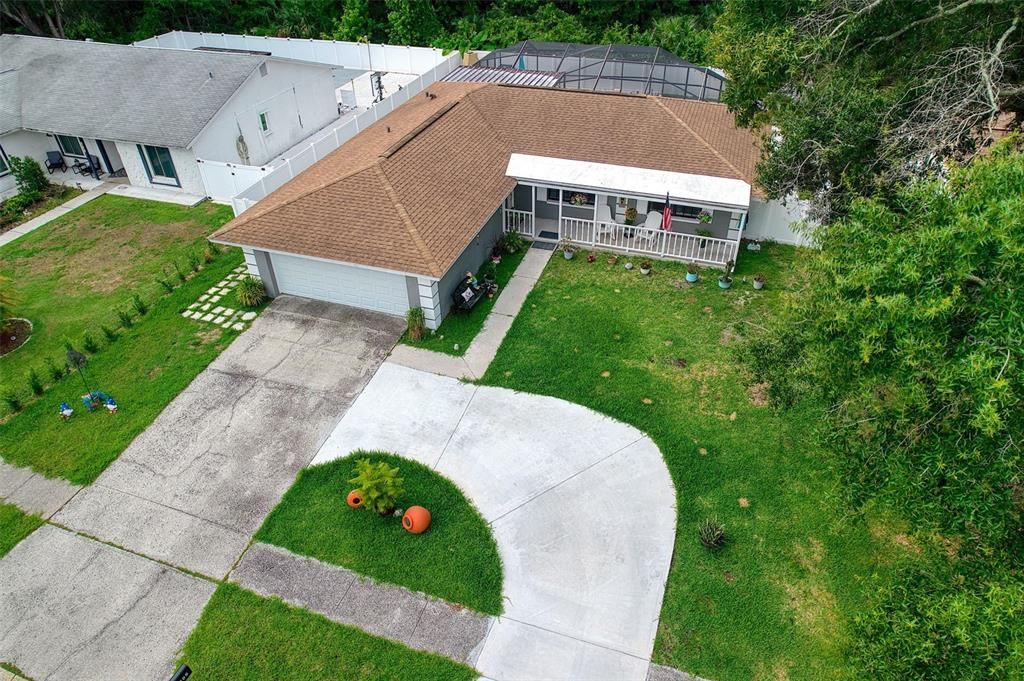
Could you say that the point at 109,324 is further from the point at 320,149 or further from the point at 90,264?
the point at 320,149

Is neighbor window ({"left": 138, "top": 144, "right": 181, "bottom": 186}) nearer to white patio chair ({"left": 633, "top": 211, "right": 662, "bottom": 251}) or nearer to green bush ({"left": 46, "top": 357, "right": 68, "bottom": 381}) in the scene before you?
green bush ({"left": 46, "top": 357, "right": 68, "bottom": 381})

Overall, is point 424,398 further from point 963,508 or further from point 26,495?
point 963,508

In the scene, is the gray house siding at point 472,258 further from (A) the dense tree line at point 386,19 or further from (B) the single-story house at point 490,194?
(A) the dense tree line at point 386,19

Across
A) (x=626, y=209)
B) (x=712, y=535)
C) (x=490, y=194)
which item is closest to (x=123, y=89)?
(x=490, y=194)

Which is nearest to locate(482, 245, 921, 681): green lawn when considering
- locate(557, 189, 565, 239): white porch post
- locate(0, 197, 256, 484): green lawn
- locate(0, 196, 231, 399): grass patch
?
locate(557, 189, 565, 239): white porch post

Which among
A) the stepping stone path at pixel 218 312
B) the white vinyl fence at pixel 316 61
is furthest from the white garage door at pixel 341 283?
the white vinyl fence at pixel 316 61
